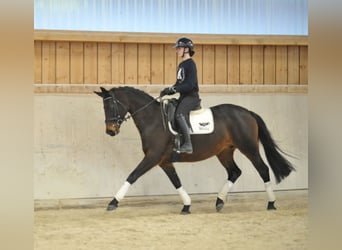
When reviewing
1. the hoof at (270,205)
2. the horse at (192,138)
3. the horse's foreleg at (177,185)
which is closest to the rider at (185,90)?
the horse at (192,138)

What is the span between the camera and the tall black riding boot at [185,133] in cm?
518

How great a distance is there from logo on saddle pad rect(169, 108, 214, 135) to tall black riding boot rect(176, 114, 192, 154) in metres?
0.11

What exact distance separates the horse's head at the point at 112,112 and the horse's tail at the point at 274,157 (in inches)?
55.0

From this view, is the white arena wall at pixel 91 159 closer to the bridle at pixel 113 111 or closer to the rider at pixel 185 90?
the bridle at pixel 113 111

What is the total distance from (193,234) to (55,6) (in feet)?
10.2

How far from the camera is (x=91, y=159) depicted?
602 centimetres

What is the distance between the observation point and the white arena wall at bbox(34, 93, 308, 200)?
5910 mm

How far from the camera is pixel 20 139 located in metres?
0.48

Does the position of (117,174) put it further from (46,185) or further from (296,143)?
(296,143)

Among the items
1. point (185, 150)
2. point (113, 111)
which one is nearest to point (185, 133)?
point (185, 150)

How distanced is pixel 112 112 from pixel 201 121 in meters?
0.87

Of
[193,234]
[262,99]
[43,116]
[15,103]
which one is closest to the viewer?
[15,103]

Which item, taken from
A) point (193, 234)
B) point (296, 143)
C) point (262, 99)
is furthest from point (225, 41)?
point (193, 234)

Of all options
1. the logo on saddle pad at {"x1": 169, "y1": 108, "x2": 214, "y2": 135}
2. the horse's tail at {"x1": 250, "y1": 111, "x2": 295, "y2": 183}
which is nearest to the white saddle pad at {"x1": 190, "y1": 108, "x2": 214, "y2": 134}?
the logo on saddle pad at {"x1": 169, "y1": 108, "x2": 214, "y2": 135}
